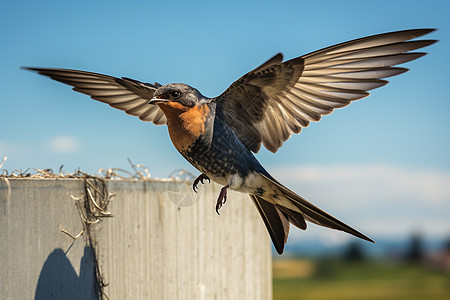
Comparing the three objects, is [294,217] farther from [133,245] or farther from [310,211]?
[133,245]

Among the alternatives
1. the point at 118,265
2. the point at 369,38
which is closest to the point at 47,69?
the point at 118,265

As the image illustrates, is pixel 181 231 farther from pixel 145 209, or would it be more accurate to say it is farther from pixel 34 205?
pixel 34 205

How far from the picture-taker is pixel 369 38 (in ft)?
8.05

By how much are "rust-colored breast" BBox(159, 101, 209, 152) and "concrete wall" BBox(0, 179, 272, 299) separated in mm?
867

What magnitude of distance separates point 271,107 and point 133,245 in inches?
53.0

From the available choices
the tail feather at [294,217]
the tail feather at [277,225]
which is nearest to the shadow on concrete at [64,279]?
the tail feather at [277,225]

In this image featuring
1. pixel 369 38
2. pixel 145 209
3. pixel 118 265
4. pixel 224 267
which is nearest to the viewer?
pixel 369 38

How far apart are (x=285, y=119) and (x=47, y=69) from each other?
1.51 meters

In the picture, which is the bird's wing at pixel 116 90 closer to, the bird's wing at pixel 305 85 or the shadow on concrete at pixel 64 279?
the bird's wing at pixel 305 85

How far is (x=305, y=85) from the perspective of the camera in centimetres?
298

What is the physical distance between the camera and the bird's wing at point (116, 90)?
325 cm

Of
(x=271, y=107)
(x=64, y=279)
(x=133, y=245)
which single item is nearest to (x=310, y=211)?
(x=271, y=107)

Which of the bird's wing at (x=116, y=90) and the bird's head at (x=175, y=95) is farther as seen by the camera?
the bird's wing at (x=116, y=90)

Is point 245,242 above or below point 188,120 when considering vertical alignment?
below
